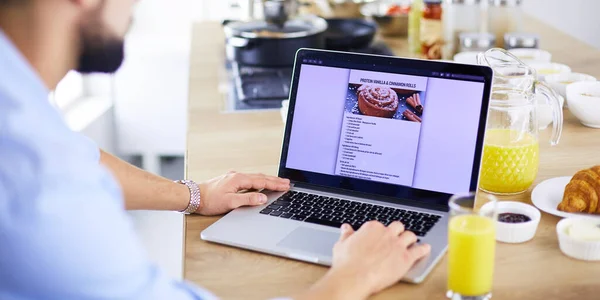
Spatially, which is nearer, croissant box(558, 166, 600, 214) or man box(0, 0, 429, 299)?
man box(0, 0, 429, 299)

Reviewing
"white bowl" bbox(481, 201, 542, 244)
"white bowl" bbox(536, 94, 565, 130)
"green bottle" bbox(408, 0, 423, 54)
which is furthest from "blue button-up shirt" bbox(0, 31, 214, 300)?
"green bottle" bbox(408, 0, 423, 54)

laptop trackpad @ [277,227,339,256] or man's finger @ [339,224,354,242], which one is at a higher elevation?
man's finger @ [339,224,354,242]

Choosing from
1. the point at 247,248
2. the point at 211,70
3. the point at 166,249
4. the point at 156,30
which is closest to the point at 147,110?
the point at 156,30

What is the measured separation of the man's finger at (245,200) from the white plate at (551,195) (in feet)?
1.53

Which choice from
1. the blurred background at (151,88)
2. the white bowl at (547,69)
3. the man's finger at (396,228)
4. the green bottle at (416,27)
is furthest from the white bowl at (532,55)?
the blurred background at (151,88)

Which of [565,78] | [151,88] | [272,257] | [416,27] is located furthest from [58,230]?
[151,88]

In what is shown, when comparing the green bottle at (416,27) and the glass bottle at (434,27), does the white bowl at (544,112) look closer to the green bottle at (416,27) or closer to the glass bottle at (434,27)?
the glass bottle at (434,27)

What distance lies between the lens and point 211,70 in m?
2.42

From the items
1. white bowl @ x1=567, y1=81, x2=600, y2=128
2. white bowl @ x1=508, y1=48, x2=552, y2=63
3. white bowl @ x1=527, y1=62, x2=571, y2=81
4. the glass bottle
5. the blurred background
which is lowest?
the blurred background

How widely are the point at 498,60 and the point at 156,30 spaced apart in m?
2.87

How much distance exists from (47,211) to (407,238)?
0.56 meters

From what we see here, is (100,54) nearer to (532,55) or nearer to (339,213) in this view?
(339,213)

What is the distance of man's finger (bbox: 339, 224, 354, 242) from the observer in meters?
1.15

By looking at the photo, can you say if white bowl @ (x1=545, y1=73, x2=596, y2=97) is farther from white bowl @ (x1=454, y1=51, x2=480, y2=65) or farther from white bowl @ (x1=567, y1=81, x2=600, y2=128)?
white bowl @ (x1=454, y1=51, x2=480, y2=65)
